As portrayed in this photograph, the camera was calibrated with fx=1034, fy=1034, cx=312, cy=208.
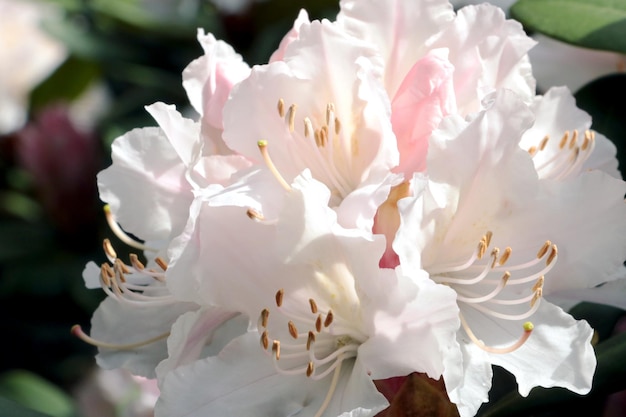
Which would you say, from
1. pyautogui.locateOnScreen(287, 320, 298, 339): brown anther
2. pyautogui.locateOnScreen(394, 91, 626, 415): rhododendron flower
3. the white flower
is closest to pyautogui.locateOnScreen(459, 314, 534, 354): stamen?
→ pyautogui.locateOnScreen(394, 91, 626, 415): rhododendron flower

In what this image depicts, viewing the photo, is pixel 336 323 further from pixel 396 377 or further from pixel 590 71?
pixel 590 71

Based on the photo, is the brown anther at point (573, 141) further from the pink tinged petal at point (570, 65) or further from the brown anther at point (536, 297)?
the pink tinged petal at point (570, 65)

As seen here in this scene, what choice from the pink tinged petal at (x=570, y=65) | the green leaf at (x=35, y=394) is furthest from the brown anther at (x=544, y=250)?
the green leaf at (x=35, y=394)

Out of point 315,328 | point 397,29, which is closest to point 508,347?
point 315,328

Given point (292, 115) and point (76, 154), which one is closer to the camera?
point (292, 115)

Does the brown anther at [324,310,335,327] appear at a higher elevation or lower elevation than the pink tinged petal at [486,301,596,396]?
higher

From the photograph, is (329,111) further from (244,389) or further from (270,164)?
(244,389)

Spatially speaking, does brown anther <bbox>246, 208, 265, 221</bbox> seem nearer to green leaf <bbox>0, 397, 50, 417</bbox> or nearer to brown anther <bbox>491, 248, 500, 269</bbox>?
brown anther <bbox>491, 248, 500, 269</bbox>
